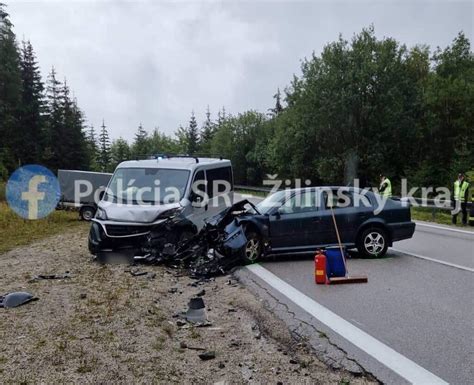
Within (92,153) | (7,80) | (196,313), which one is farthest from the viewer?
(92,153)

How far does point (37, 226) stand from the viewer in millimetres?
17969

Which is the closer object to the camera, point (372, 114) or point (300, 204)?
point (300, 204)

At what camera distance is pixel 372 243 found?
378 inches

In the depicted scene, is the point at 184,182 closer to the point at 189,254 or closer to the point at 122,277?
the point at 189,254

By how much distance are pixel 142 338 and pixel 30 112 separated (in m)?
51.1

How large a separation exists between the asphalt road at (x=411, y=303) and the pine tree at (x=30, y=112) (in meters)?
46.7

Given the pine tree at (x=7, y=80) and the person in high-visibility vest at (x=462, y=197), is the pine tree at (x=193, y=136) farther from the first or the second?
the person in high-visibility vest at (x=462, y=197)

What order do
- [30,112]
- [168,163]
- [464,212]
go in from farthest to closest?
[30,112] < [464,212] < [168,163]

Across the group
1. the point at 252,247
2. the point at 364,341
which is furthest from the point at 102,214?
the point at 364,341

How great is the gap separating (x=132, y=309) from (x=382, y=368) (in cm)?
315

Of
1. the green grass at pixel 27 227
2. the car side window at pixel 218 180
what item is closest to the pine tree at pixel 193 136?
the green grass at pixel 27 227

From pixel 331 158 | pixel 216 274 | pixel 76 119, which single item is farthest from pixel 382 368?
pixel 76 119

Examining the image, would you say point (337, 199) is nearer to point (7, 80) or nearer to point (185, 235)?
point (185, 235)

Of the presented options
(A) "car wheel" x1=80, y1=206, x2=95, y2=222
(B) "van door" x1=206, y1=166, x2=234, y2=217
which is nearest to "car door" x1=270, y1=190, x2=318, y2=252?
(B) "van door" x1=206, y1=166, x2=234, y2=217
